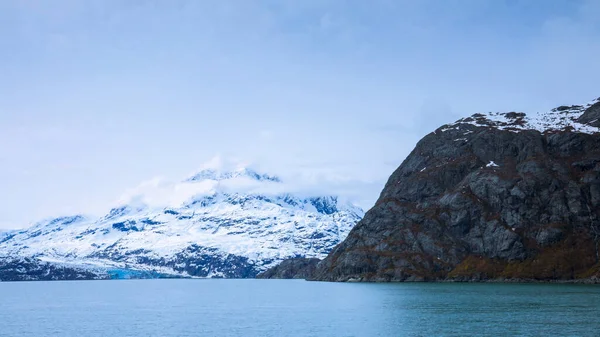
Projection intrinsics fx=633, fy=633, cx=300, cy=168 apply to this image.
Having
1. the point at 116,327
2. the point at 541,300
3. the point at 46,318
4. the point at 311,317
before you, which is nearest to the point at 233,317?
the point at 311,317

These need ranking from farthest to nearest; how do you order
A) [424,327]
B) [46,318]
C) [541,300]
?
[541,300], [46,318], [424,327]

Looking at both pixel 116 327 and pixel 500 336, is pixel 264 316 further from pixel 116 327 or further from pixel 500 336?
pixel 500 336

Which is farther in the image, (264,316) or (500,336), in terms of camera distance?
(264,316)

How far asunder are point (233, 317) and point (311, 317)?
1616 centimetres

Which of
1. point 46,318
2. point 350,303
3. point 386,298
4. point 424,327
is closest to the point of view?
point 424,327

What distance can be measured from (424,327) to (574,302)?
181 feet

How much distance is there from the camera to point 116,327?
363ft

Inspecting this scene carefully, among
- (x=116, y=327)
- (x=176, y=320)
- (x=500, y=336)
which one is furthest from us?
(x=176, y=320)

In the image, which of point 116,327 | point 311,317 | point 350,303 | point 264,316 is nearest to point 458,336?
point 311,317

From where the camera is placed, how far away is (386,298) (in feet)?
556

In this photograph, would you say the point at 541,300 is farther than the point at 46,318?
Yes

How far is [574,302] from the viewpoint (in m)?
139

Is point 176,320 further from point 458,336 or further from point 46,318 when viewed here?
point 458,336

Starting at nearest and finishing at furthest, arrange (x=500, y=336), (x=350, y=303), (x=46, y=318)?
(x=500, y=336)
(x=46, y=318)
(x=350, y=303)
